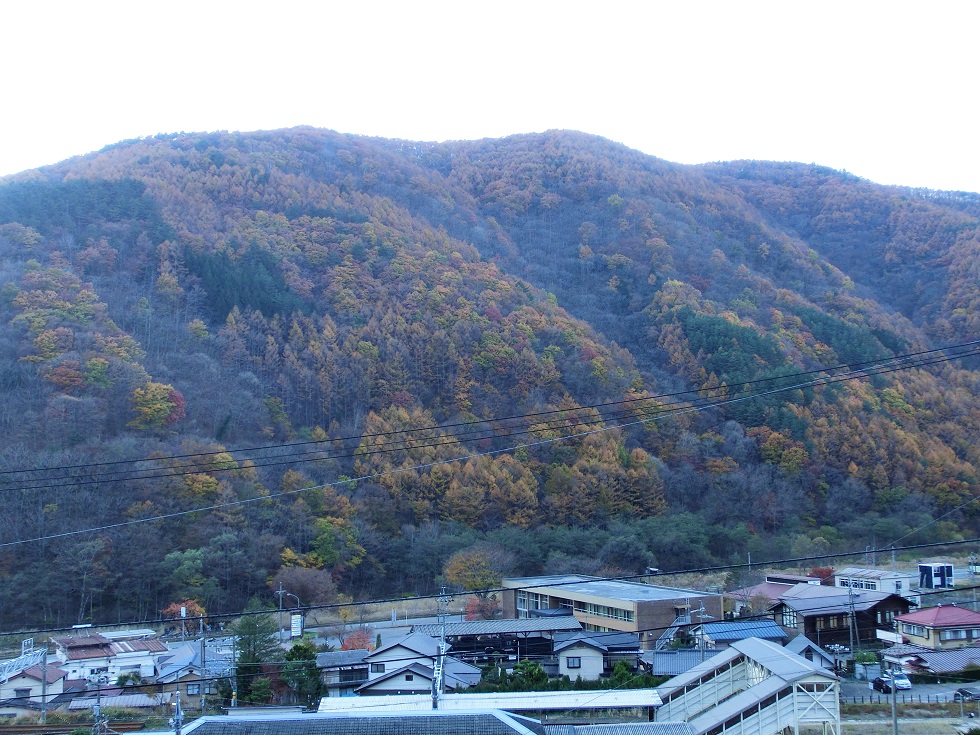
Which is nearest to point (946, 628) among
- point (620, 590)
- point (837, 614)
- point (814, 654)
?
point (837, 614)

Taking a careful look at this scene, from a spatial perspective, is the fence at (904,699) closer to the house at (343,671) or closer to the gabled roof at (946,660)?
the gabled roof at (946,660)

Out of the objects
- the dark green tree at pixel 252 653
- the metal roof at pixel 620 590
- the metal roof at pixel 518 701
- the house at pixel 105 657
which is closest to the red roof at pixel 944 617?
the metal roof at pixel 620 590

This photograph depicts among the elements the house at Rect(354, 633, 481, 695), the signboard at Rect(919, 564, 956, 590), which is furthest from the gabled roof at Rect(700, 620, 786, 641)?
the signboard at Rect(919, 564, 956, 590)

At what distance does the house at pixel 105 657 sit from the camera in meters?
12.9

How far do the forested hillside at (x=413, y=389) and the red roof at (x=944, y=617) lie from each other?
22.8 feet

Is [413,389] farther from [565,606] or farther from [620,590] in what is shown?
[620,590]

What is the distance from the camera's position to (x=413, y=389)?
27.7m

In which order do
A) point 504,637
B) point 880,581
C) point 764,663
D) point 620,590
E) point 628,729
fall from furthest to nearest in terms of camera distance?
point 620,590 → point 880,581 → point 504,637 → point 764,663 → point 628,729

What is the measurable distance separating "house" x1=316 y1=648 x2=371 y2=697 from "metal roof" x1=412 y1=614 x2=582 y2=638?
2133mm

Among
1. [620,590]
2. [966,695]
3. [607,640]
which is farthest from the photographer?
[620,590]

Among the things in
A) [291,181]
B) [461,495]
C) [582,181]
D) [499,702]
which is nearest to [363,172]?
[291,181]

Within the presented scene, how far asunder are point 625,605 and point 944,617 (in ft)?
17.4

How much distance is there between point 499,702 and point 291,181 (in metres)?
35.2

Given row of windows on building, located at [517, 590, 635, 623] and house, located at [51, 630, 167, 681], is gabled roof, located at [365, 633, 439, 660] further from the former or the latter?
row of windows on building, located at [517, 590, 635, 623]
